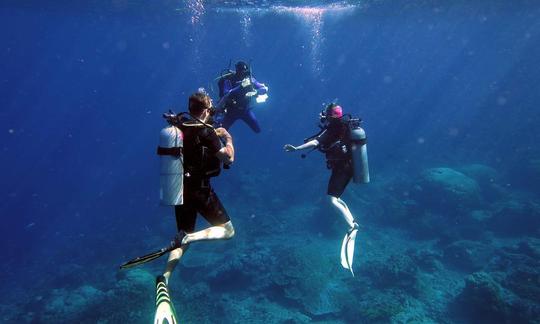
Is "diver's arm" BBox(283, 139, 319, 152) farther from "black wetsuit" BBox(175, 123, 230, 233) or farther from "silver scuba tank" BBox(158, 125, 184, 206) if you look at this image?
"silver scuba tank" BBox(158, 125, 184, 206)

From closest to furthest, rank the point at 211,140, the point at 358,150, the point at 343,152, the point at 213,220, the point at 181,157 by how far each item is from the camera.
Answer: the point at 181,157 < the point at 211,140 < the point at 213,220 < the point at 358,150 < the point at 343,152

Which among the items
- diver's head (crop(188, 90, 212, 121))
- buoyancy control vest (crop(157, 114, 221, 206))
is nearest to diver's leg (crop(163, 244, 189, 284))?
buoyancy control vest (crop(157, 114, 221, 206))

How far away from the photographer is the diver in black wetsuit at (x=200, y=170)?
14.1ft

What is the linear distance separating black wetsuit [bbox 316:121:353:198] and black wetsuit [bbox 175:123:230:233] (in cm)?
307

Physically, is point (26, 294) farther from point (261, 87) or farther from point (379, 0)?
point (379, 0)

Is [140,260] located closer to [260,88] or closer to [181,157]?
[181,157]

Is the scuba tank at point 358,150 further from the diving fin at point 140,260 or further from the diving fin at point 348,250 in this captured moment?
the diving fin at point 140,260

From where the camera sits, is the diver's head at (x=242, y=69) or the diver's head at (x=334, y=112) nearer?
the diver's head at (x=334, y=112)

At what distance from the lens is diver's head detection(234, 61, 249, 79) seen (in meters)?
9.81

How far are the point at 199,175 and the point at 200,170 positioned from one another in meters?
0.08

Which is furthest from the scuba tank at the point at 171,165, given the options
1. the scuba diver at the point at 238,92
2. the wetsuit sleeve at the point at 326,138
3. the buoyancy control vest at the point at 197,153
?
the scuba diver at the point at 238,92

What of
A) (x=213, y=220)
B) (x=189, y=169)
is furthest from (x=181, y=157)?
(x=213, y=220)

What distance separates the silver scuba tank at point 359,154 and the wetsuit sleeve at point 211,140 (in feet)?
11.2

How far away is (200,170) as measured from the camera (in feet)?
14.8
